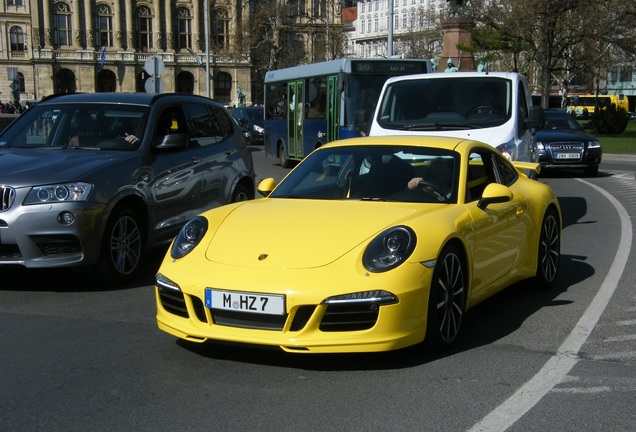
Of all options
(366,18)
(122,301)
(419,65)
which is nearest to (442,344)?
(122,301)

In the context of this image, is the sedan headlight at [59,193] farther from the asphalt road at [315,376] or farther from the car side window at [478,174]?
the car side window at [478,174]

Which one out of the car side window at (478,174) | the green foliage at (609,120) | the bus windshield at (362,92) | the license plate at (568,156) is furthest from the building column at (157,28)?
the car side window at (478,174)

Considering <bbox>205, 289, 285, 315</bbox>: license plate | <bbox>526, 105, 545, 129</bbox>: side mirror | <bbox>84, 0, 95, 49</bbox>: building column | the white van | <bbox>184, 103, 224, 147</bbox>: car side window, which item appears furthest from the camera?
<bbox>84, 0, 95, 49</bbox>: building column

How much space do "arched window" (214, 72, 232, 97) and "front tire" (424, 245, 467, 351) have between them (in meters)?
98.1

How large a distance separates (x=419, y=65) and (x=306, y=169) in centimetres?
1316

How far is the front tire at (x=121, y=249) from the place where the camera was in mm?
7391

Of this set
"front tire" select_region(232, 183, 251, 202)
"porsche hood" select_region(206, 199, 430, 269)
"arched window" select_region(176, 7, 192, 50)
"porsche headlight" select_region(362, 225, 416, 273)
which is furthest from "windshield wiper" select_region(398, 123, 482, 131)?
"arched window" select_region(176, 7, 192, 50)

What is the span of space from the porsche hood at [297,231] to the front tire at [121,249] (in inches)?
79.8

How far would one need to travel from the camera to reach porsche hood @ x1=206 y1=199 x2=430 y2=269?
195 inches

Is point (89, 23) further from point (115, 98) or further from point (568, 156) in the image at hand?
point (115, 98)

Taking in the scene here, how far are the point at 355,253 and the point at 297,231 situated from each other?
1.62 ft

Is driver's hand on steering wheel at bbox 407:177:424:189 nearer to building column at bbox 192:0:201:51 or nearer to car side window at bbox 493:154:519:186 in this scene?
car side window at bbox 493:154:519:186

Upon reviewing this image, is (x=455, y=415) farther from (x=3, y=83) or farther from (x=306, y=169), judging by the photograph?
(x=3, y=83)

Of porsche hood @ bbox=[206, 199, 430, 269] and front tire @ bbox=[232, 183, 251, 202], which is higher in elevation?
porsche hood @ bbox=[206, 199, 430, 269]
